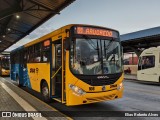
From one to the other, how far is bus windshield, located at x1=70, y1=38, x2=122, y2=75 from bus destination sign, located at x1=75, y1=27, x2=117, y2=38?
0.23 m

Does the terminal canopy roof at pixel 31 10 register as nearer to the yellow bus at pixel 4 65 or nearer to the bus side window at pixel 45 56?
the bus side window at pixel 45 56

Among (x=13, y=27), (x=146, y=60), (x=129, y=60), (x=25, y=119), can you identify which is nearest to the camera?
(x=25, y=119)

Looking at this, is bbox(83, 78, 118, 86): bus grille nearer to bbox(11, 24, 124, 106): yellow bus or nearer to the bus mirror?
bbox(11, 24, 124, 106): yellow bus

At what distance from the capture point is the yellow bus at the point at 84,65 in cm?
714

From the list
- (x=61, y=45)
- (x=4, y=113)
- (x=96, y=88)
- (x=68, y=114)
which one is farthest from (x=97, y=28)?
(x=4, y=113)

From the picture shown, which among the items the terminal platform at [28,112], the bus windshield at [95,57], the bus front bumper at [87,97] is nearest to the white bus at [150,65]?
the bus windshield at [95,57]

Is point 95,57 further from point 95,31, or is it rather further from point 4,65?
point 4,65

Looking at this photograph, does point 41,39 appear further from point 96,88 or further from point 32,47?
point 96,88

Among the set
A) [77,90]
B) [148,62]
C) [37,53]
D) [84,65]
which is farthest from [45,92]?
[148,62]

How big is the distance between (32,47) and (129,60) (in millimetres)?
42386

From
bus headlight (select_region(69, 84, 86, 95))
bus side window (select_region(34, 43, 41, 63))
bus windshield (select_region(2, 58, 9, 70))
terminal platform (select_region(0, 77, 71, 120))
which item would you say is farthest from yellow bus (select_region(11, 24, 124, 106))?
bus windshield (select_region(2, 58, 9, 70))

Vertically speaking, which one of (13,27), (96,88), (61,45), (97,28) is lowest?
(96,88)

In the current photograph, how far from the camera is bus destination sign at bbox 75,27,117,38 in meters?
7.44

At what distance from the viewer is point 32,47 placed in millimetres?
11719
